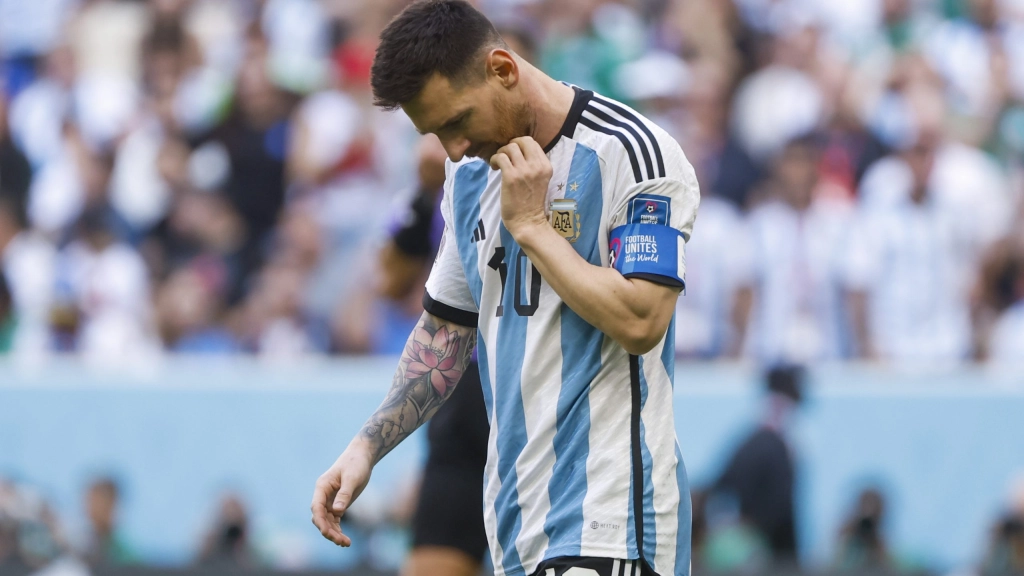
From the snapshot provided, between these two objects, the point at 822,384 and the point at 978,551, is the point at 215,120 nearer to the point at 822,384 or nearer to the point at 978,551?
the point at 822,384

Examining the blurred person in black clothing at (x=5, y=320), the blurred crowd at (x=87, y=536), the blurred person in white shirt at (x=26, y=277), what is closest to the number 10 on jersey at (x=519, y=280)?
the blurred crowd at (x=87, y=536)

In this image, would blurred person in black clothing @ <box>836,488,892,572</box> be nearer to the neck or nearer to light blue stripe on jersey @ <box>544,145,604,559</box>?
light blue stripe on jersey @ <box>544,145,604,559</box>

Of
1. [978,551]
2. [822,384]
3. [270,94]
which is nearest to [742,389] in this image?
[822,384]

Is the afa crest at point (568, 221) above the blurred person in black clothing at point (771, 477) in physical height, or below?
above

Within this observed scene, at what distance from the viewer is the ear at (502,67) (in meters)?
3.50

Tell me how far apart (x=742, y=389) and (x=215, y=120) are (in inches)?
181

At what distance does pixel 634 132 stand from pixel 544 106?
0.22 meters

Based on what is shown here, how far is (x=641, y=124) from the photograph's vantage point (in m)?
3.63

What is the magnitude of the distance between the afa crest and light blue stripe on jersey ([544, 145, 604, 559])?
1 centimetres

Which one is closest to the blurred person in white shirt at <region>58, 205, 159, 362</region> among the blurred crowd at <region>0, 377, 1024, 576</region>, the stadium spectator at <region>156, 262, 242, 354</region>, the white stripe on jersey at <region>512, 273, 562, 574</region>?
the stadium spectator at <region>156, 262, 242, 354</region>

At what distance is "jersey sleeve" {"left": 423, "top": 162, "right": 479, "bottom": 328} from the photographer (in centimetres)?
401

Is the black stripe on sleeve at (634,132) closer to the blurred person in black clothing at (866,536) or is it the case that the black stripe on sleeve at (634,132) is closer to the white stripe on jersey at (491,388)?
the white stripe on jersey at (491,388)

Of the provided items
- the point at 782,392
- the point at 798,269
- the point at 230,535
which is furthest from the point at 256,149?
the point at 782,392

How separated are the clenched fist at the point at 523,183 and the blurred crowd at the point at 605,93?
542 centimetres
